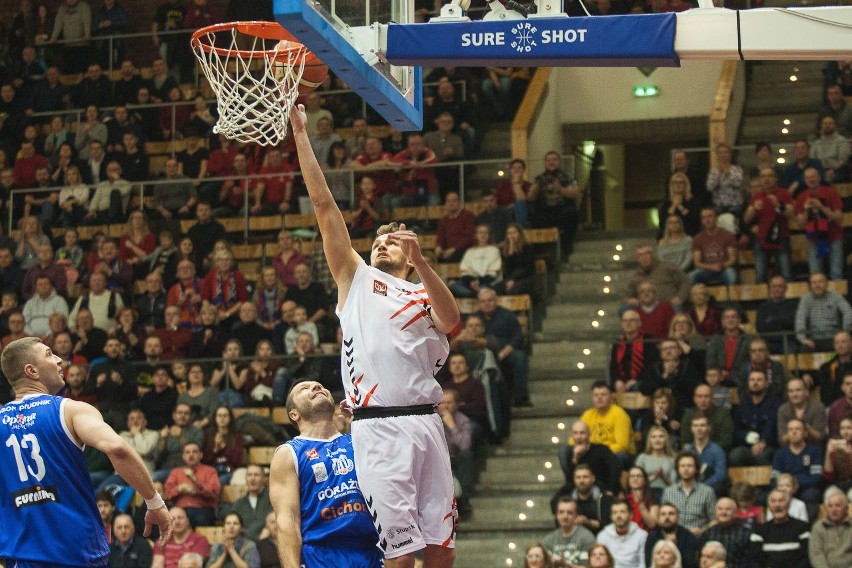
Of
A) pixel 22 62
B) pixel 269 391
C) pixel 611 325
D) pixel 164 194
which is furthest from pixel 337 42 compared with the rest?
pixel 22 62

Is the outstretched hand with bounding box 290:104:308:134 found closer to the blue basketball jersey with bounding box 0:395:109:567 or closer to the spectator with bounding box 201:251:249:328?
the blue basketball jersey with bounding box 0:395:109:567

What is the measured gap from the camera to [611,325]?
17.3 meters

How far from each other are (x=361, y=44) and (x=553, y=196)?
10.9m

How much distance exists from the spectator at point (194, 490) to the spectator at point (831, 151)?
798 centimetres

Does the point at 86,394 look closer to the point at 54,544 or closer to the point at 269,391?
the point at 269,391

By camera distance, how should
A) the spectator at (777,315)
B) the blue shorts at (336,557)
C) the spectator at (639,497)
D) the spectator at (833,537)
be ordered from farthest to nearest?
1. the spectator at (777,315)
2. the spectator at (639,497)
3. the spectator at (833,537)
4. the blue shorts at (336,557)

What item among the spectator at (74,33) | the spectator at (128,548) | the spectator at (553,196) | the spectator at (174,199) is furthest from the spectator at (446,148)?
the spectator at (74,33)

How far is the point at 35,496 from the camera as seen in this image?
267 inches

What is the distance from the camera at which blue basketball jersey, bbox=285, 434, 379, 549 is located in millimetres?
7285

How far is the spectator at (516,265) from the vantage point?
16.7 metres

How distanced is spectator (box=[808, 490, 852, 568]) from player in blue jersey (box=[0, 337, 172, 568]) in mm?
7133

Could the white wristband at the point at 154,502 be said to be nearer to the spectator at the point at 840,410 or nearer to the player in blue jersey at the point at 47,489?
the player in blue jersey at the point at 47,489

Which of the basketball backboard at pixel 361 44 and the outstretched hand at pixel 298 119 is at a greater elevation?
the basketball backboard at pixel 361 44

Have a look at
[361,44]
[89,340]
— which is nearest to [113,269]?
[89,340]
